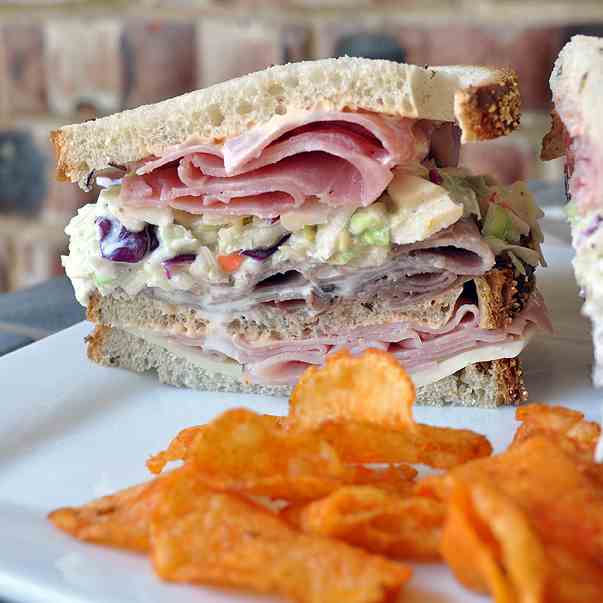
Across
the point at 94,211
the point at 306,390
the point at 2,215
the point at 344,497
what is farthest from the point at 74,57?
the point at 344,497

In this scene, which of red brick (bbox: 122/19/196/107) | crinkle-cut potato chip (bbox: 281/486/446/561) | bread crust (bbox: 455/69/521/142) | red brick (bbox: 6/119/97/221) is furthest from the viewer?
red brick (bbox: 6/119/97/221)

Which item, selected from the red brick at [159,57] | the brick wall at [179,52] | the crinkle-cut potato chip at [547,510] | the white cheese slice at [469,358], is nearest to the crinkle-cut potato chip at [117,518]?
the crinkle-cut potato chip at [547,510]

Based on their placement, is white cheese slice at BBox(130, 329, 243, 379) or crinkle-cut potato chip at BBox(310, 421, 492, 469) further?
white cheese slice at BBox(130, 329, 243, 379)

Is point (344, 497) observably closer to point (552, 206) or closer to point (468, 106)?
point (468, 106)

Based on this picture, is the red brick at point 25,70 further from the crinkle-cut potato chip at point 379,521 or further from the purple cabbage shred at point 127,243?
the crinkle-cut potato chip at point 379,521

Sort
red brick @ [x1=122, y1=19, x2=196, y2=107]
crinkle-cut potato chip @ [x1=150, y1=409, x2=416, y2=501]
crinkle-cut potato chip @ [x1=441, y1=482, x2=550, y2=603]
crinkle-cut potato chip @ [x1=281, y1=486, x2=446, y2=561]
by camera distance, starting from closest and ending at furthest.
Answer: crinkle-cut potato chip @ [x1=441, y1=482, x2=550, y2=603], crinkle-cut potato chip @ [x1=281, y1=486, x2=446, y2=561], crinkle-cut potato chip @ [x1=150, y1=409, x2=416, y2=501], red brick @ [x1=122, y1=19, x2=196, y2=107]

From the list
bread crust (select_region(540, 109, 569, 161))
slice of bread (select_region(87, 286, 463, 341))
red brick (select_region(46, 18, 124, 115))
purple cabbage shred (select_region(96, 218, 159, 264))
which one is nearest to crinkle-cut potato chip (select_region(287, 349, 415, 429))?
slice of bread (select_region(87, 286, 463, 341))

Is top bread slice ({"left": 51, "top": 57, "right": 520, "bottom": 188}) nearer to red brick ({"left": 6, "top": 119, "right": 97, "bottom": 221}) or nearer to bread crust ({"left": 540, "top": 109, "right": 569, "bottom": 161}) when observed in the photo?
bread crust ({"left": 540, "top": 109, "right": 569, "bottom": 161})
